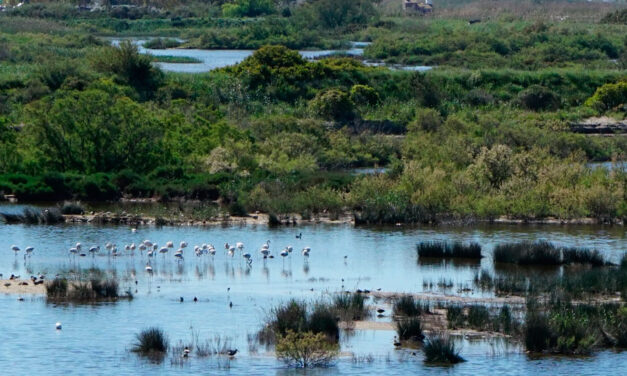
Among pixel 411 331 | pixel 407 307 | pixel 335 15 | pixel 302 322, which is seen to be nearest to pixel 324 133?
pixel 407 307

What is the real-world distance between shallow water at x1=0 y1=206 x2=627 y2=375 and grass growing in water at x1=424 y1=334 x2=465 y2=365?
183mm

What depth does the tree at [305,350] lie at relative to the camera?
67.8 ft

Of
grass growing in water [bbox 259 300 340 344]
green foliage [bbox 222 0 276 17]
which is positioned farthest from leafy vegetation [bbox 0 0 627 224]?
green foliage [bbox 222 0 276 17]

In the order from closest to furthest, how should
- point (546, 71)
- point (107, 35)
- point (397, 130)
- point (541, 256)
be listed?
point (541, 256) < point (397, 130) < point (546, 71) < point (107, 35)

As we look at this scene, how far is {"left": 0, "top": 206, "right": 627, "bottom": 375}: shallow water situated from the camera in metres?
21.0

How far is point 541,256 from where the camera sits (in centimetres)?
2959

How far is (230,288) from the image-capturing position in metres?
26.9

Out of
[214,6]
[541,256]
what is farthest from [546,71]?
[214,6]

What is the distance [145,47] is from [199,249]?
2963 inches

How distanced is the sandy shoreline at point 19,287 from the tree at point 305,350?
719cm

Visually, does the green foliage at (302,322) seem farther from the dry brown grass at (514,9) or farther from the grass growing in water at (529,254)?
the dry brown grass at (514,9)

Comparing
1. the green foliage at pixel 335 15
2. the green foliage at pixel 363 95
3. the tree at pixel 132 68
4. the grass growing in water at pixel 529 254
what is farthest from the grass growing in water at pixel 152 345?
the green foliage at pixel 335 15

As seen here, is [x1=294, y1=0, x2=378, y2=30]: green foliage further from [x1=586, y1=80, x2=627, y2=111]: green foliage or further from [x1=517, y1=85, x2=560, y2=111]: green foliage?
[x1=586, y1=80, x2=627, y2=111]: green foliage

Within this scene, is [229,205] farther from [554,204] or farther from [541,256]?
[541,256]
